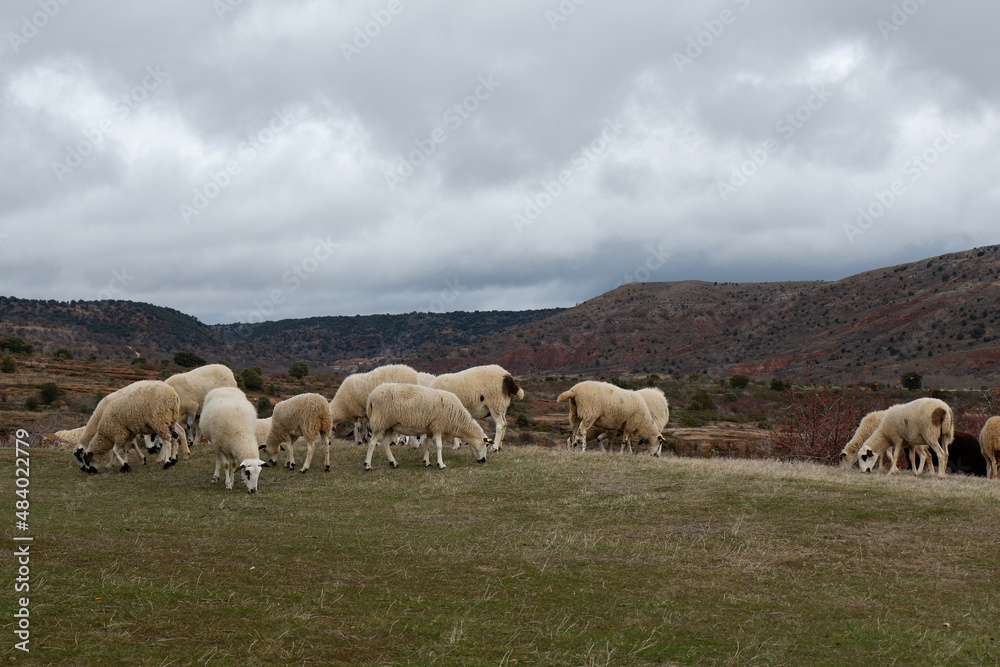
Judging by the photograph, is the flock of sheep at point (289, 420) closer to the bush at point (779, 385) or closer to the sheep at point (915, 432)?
the sheep at point (915, 432)

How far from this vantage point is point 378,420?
1873cm

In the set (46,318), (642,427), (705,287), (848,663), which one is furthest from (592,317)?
(848,663)

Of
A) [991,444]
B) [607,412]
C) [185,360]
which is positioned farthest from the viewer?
[185,360]

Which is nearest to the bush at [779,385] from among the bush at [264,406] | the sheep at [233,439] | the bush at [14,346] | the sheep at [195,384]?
the bush at [264,406]

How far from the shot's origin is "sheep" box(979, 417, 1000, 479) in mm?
22812

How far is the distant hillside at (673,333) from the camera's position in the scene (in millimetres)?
80688

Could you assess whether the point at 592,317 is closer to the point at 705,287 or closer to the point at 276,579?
the point at 705,287

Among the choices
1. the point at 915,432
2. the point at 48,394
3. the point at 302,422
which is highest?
the point at 302,422

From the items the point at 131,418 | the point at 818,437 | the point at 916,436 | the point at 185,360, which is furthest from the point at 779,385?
the point at 131,418

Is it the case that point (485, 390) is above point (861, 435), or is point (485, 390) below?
above

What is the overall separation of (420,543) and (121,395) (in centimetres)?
1159

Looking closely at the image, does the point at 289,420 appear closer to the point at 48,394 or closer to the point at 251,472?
the point at 251,472

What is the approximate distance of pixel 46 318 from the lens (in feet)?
312

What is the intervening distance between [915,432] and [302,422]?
15936 mm
